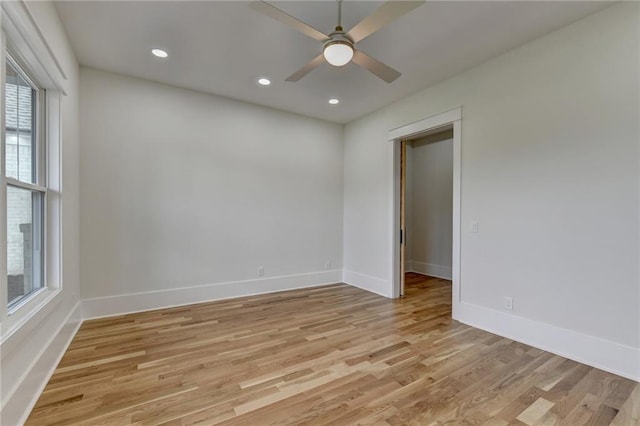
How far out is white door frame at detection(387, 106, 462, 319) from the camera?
139 inches

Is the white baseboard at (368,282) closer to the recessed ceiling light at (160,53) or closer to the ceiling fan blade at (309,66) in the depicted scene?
the ceiling fan blade at (309,66)

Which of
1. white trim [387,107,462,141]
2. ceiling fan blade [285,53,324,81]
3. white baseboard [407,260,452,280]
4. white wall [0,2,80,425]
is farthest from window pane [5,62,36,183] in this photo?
white baseboard [407,260,452,280]

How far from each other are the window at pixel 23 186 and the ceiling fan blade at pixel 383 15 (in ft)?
7.62

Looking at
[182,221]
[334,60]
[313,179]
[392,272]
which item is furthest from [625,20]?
[182,221]

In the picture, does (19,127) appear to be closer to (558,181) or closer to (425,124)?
(425,124)

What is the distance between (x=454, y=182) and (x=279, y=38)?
8.39ft

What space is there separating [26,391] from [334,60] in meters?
2.98

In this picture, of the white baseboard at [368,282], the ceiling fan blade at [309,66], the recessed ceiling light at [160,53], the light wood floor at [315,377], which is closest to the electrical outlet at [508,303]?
the light wood floor at [315,377]

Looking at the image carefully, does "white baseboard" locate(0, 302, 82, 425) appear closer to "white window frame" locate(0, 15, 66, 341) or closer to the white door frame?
"white window frame" locate(0, 15, 66, 341)

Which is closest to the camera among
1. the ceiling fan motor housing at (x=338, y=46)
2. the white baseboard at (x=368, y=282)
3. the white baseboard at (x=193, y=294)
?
the ceiling fan motor housing at (x=338, y=46)

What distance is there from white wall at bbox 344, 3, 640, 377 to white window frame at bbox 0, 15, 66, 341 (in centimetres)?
389

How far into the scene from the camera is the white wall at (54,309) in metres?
1.62

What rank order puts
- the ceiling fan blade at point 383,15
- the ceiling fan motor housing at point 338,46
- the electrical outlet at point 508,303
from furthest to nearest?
the electrical outlet at point 508,303 < the ceiling fan motor housing at point 338,46 < the ceiling fan blade at point 383,15

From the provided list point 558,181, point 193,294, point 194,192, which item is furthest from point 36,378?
point 558,181
